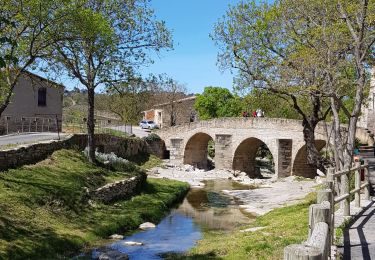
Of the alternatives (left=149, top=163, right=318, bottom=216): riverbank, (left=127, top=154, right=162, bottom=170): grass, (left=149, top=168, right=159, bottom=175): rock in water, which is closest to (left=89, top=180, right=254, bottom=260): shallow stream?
(left=149, top=163, right=318, bottom=216): riverbank

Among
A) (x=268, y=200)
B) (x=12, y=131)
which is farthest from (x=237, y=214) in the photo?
(x=12, y=131)

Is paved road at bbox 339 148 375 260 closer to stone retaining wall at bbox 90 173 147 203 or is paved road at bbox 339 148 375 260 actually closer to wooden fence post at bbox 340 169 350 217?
wooden fence post at bbox 340 169 350 217

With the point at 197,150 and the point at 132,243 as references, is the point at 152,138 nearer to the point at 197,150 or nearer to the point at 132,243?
the point at 197,150

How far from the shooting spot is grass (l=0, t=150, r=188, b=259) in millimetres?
14586

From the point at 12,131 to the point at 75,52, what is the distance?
12819 mm

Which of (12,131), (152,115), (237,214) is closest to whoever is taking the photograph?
(237,214)

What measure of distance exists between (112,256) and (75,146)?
1357 cm

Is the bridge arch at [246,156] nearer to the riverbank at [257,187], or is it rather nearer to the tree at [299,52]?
the riverbank at [257,187]

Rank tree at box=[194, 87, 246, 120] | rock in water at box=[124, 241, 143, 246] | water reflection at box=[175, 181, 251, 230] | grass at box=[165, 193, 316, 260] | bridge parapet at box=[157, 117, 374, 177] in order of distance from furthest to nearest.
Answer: tree at box=[194, 87, 246, 120] < bridge parapet at box=[157, 117, 374, 177] < water reflection at box=[175, 181, 251, 230] < rock in water at box=[124, 241, 143, 246] < grass at box=[165, 193, 316, 260]

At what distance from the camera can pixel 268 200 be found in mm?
27562

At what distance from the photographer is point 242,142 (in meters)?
43.1

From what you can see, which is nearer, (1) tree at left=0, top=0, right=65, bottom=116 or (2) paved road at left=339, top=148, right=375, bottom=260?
(2) paved road at left=339, top=148, right=375, bottom=260

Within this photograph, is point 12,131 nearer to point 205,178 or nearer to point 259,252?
point 205,178

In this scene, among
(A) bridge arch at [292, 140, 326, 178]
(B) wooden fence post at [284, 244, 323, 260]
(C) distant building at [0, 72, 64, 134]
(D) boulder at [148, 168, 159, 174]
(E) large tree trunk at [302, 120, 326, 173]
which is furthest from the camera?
(D) boulder at [148, 168, 159, 174]
